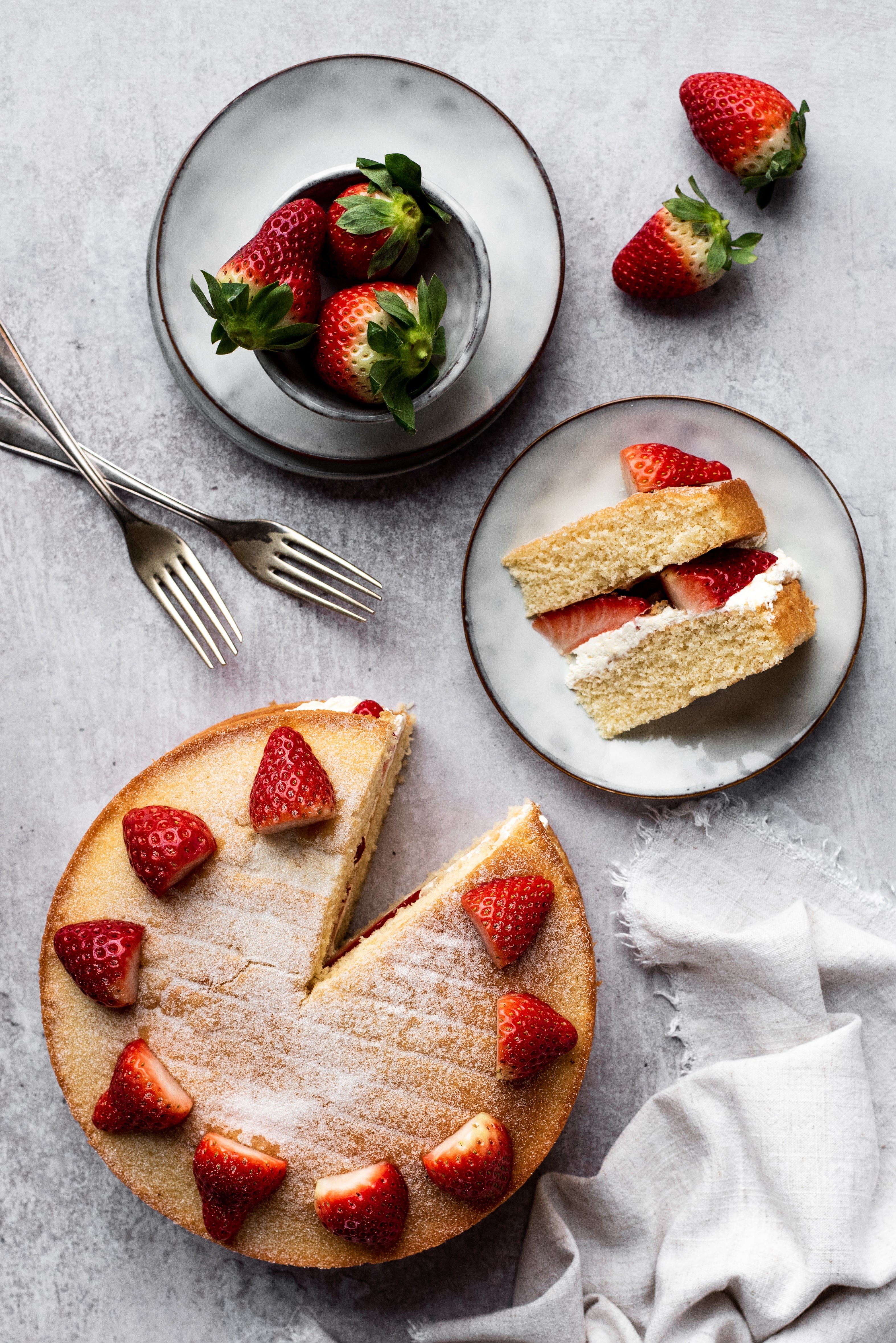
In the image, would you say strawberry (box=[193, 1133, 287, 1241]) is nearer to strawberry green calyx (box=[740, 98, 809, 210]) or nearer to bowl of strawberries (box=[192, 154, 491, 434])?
bowl of strawberries (box=[192, 154, 491, 434])

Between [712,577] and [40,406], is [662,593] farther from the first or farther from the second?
[40,406]

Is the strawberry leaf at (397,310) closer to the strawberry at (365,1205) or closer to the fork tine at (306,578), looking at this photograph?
the fork tine at (306,578)

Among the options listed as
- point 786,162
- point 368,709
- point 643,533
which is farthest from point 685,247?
point 368,709

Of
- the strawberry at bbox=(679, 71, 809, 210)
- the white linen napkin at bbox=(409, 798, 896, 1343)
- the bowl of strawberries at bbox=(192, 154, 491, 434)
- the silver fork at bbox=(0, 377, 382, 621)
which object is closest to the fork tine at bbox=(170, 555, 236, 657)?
the silver fork at bbox=(0, 377, 382, 621)

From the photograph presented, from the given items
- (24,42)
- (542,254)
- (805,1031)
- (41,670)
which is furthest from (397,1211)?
(24,42)

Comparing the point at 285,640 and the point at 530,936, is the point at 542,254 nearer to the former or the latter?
the point at 285,640

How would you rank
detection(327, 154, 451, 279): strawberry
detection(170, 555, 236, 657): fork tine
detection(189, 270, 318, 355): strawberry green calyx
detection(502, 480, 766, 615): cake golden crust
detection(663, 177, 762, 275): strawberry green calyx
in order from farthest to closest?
detection(170, 555, 236, 657): fork tine
detection(663, 177, 762, 275): strawberry green calyx
detection(502, 480, 766, 615): cake golden crust
detection(327, 154, 451, 279): strawberry
detection(189, 270, 318, 355): strawberry green calyx
